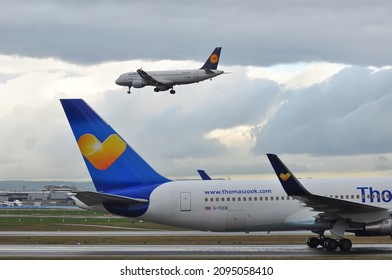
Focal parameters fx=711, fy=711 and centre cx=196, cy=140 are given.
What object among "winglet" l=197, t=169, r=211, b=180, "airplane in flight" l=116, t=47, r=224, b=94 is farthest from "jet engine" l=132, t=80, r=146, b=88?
"winglet" l=197, t=169, r=211, b=180

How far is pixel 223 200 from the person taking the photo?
37594 mm

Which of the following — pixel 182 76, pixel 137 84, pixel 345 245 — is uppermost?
pixel 182 76

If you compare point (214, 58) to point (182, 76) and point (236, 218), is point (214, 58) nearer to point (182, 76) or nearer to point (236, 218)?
Answer: point (182, 76)

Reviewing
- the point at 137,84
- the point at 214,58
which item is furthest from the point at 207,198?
the point at 214,58

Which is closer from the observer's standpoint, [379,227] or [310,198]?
[310,198]

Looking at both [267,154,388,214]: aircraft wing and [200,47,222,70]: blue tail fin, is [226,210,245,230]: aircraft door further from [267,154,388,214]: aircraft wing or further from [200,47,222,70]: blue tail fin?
[200,47,222,70]: blue tail fin

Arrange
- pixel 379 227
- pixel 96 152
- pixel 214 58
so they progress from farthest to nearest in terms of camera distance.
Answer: pixel 214 58 < pixel 96 152 < pixel 379 227

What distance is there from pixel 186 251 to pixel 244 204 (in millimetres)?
3909

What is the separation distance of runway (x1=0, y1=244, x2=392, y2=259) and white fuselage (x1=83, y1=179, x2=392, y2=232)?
54.8 inches

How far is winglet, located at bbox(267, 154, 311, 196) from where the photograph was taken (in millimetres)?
34469

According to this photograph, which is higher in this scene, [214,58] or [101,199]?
[214,58]

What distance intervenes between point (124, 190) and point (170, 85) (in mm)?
44008

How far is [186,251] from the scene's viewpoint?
121 ft
